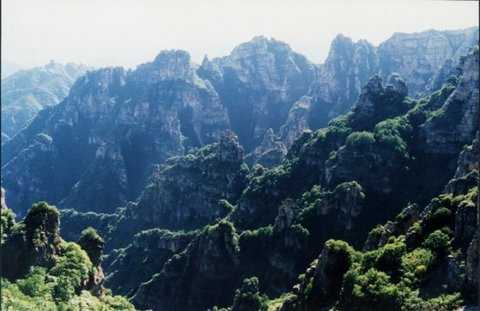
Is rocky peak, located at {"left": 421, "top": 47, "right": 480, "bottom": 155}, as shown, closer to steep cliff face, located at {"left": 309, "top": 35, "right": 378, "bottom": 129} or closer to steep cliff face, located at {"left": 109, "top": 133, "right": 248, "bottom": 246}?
steep cliff face, located at {"left": 109, "top": 133, "right": 248, "bottom": 246}

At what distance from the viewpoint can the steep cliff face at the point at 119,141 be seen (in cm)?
16488

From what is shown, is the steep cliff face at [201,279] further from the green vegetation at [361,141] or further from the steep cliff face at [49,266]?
the steep cliff face at [49,266]

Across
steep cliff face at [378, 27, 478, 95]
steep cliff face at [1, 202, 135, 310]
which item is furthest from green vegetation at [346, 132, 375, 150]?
steep cliff face at [378, 27, 478, 95]

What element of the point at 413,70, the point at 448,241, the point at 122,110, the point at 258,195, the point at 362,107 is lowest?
the point at 448,241

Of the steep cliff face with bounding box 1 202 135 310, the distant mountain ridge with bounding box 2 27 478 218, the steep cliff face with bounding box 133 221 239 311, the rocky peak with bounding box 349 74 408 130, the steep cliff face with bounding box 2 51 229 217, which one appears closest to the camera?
the steep cliff face with bounding box 1 202 135 310

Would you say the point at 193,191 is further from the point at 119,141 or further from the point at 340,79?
the point at 340,79

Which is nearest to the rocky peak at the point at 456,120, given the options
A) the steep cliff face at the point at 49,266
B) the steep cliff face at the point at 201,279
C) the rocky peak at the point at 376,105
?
the rocky peak at the point at 376,105

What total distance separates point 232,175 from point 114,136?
79.7 metres

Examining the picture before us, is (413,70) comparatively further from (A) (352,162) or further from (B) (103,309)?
(B) (103,309)

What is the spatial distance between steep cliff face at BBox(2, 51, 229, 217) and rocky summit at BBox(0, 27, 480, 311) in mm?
447

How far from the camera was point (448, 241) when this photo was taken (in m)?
35.8

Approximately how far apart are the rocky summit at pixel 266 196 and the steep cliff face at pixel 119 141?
17.6 inches

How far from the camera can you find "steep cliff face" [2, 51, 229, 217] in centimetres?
16488

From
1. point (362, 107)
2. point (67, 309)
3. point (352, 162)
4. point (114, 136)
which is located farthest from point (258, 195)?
point (114, 136)
